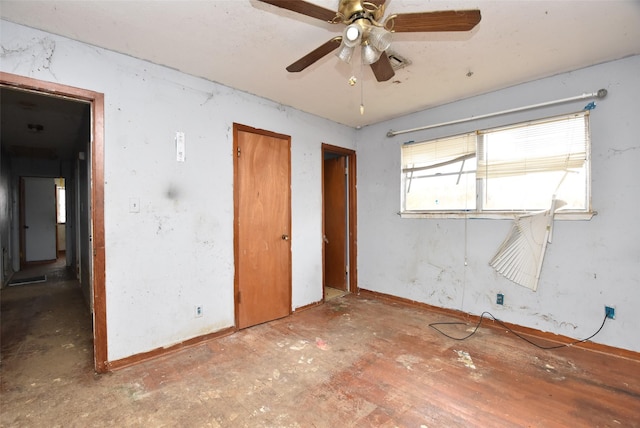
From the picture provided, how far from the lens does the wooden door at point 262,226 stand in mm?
2936

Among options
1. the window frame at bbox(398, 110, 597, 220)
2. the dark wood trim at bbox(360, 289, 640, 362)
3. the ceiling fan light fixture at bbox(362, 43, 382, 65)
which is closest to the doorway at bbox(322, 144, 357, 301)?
the dark wood trim at bbox(360, 289, 640, 362)

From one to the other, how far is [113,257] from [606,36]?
4.07 metres

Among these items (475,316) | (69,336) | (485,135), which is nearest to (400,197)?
(485,135)

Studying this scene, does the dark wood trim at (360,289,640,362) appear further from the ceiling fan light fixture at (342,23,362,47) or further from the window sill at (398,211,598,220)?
the ceiling fan light fixture at (342,23,362,47)

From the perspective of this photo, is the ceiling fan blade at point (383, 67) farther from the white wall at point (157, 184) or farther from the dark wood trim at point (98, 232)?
the dark wood trim at point (98, 232)

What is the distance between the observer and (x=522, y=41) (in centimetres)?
209

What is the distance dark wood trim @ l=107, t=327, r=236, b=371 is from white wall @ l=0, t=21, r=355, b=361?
0.05 metres

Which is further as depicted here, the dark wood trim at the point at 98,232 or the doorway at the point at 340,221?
the doorway at the point at 340,221

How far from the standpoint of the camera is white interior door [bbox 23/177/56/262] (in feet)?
21.0

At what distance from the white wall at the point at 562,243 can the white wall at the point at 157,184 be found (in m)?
2.25

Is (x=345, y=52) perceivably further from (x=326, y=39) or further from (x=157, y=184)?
(x=157, y=184)

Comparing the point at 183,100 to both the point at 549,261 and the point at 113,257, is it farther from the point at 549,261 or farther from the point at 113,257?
the point at 549,261

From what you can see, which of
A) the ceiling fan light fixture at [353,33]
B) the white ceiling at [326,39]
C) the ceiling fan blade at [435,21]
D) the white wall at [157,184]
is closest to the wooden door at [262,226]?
the white wall at [157,184]

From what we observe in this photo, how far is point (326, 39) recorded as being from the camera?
204 cm
